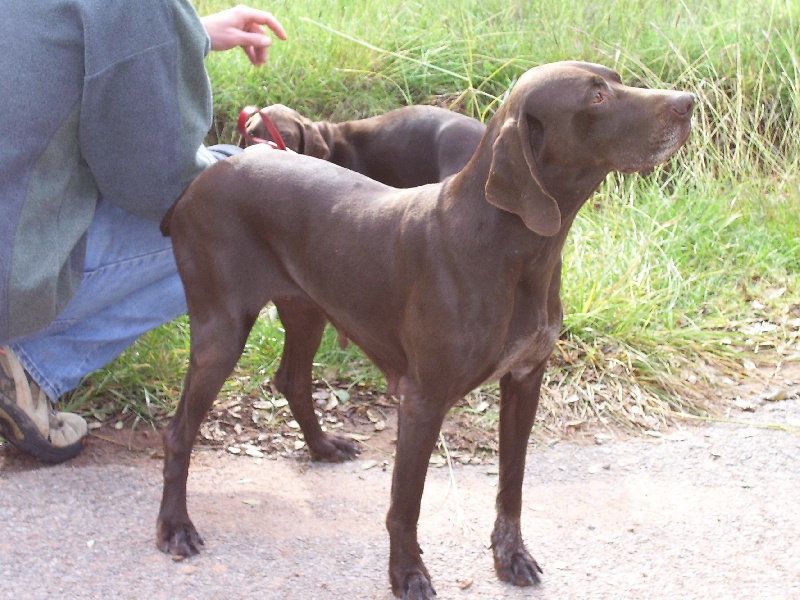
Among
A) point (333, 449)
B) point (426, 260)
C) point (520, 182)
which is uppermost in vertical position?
point (520, 182)

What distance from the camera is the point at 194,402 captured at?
3.14m

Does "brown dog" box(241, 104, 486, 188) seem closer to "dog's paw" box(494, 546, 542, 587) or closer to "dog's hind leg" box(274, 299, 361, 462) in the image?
"dog's hind leg" box(274, 299, 361, 462)

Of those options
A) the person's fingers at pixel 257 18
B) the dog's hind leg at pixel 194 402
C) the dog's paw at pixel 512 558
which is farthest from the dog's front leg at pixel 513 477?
the person's fingers at pixel 257 18

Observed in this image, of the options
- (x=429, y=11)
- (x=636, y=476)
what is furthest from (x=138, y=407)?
(x=429, y=11)

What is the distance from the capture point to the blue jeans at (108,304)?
11.6ft

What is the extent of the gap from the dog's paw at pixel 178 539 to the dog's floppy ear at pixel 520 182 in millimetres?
1368

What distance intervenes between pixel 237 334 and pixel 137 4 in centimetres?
101

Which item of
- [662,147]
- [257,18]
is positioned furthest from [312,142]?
[662,147]

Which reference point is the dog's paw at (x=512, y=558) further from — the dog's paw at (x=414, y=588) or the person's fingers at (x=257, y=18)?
the person's fingers at (x=257, y=18)

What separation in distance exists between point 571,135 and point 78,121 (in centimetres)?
158

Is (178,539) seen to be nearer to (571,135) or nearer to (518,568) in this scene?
(518,568)

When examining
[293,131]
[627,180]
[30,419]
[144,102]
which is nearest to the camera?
[144,102]

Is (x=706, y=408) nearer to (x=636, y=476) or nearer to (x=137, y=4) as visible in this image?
(x=636, y=476)

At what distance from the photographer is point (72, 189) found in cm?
336
